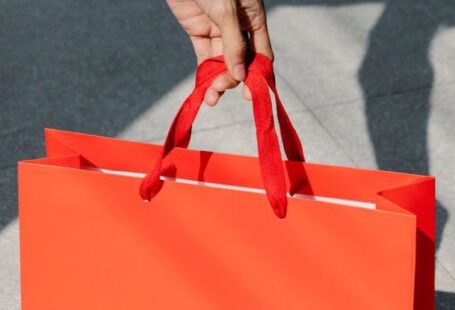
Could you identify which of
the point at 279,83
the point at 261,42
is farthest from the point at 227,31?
Result: the point at 279,83

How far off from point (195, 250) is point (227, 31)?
361mm

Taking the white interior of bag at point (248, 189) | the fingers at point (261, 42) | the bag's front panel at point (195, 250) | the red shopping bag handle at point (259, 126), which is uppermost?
the fingers at point (261, 42)

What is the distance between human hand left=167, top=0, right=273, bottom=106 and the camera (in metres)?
1.33

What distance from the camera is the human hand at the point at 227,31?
1.33 metres

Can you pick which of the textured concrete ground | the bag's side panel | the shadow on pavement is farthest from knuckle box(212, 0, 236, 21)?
the shadow on pavement

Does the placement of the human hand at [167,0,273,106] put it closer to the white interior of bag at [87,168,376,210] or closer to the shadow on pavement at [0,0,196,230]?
the white interior of bag at [87,168,376,210]

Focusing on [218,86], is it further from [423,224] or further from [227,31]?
[423,224]

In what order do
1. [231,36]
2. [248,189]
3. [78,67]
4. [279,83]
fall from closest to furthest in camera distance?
[231,36] < [248,189] < [279,83] < [78,67]

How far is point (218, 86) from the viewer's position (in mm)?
1434

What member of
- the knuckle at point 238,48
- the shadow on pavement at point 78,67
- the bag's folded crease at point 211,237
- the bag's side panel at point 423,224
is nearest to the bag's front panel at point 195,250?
the bag's folded crease at point 211,237

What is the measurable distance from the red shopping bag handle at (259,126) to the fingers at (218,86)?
0.06 ft

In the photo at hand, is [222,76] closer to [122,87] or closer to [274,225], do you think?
[274,225]

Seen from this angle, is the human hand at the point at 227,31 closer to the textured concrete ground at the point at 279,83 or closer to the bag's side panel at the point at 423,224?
the bag's side panel at the point at 423,224

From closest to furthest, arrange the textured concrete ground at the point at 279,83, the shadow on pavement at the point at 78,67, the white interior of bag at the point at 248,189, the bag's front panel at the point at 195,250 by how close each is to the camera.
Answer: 1. the bag's front panel at the point at 195,250
2. the white interior of bag at the point at 248,189
3. the textured concrete ground at the point at 279,83
4. the shadow on pavement at the point at 78,67
